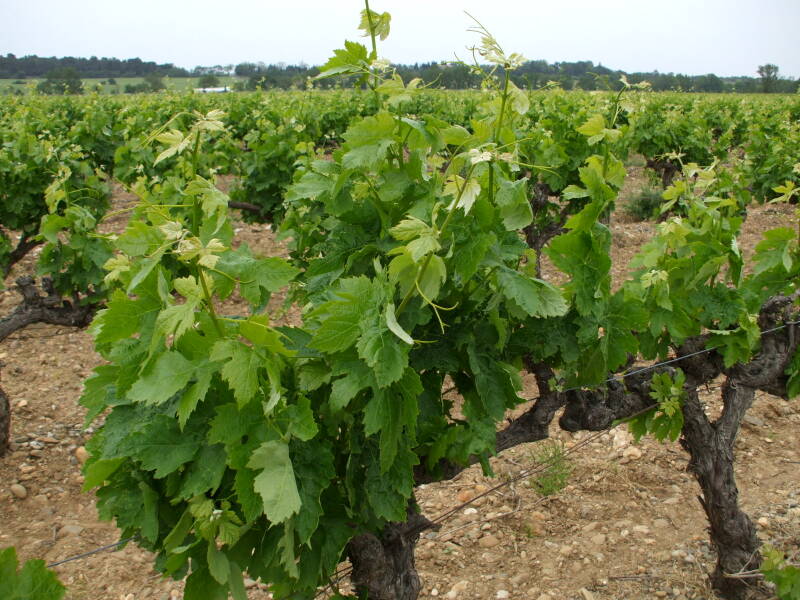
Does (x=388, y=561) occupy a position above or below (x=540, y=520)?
above

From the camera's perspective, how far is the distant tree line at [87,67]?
132 ft

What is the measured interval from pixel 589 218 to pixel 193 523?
1.39m

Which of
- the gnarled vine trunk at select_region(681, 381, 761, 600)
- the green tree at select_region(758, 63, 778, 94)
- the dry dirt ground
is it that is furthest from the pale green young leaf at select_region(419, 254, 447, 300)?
the green tree at select_region(758, 63, 778, 94)

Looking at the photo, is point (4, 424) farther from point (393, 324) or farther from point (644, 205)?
point (644, 205)

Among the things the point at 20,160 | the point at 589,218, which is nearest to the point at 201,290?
the point at 589,218

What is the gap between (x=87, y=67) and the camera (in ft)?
158

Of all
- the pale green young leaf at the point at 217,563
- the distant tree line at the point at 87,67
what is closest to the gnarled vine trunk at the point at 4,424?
the pale green young leaf at the point at 217,563

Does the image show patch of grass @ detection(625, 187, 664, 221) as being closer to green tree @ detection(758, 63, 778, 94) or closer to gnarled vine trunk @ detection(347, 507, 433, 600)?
gnarled vine trunk @ detection(347, 507, 433, 600)

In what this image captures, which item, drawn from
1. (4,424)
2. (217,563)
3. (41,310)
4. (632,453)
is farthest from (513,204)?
(4,424)

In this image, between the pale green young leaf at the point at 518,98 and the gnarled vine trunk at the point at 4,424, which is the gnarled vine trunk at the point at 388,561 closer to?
the pale green young leaf at the point at 518,98

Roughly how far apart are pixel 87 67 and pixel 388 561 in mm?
53998

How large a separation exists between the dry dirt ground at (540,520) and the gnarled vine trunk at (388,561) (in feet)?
4.18

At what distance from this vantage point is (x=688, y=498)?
4.34 metres

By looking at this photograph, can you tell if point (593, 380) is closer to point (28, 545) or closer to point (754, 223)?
point (28, 545)
